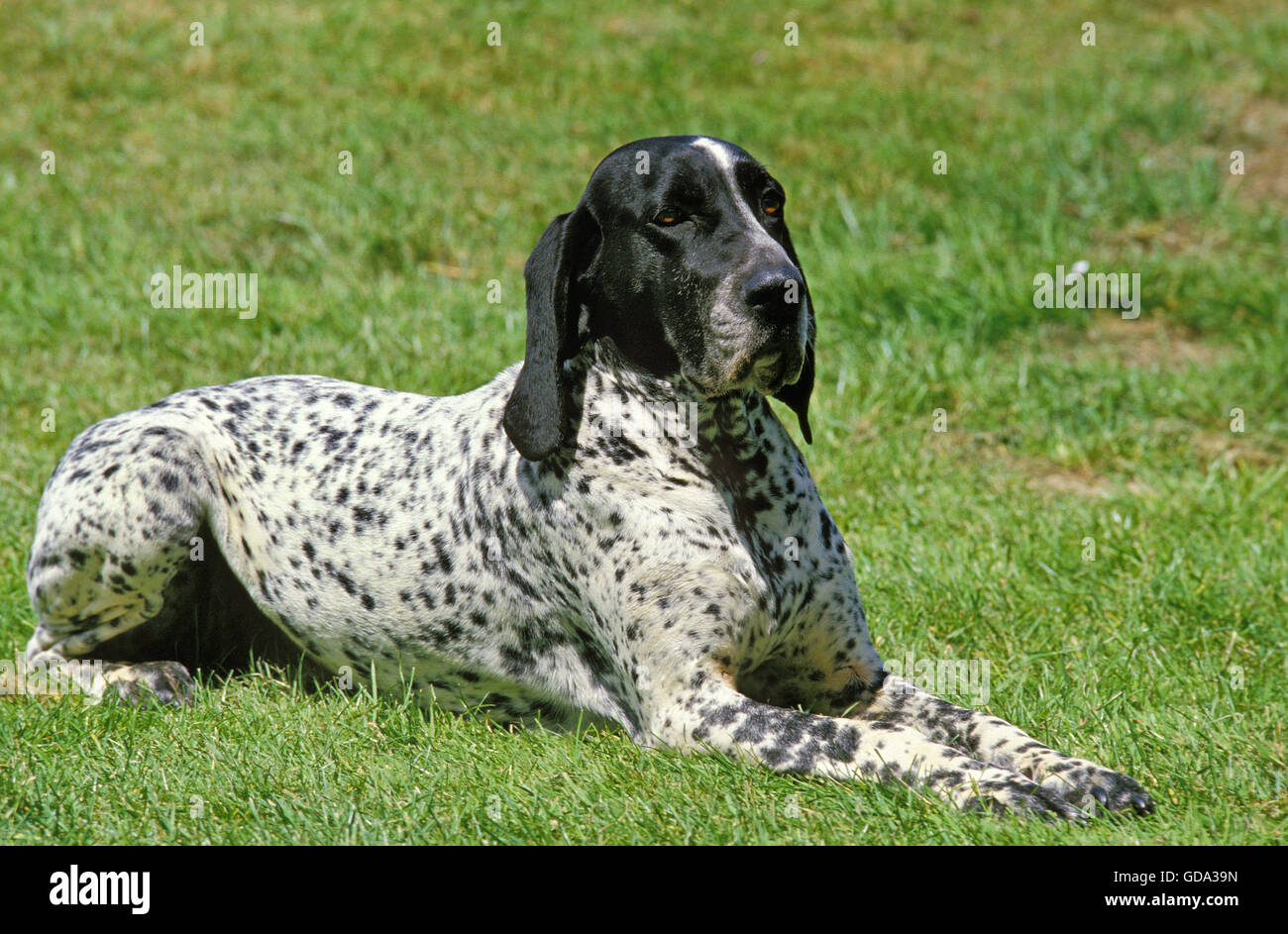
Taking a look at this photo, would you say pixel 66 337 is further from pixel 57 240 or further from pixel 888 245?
pixel 888 245

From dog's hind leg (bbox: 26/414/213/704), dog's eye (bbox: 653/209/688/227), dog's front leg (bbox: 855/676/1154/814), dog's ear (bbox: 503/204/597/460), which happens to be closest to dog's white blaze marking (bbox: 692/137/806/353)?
dog's eye (bbox: 653/209/688/227)

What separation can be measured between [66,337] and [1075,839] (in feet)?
20.1

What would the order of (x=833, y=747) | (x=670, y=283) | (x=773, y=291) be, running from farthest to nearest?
1. (x=670, y=283)
2. (x=773, y=291)
3. (x=833, y=747)

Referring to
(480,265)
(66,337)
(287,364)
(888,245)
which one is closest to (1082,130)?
(888,245)

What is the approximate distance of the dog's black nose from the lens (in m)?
3.48

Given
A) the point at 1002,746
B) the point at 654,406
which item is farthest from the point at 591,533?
the point at 1002,746

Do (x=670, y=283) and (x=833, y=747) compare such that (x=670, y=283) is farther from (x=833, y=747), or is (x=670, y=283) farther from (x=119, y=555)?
(x=119, y=555)

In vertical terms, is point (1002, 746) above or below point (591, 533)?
below

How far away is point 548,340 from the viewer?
3.71 metres

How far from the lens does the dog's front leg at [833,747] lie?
3168 millimetres

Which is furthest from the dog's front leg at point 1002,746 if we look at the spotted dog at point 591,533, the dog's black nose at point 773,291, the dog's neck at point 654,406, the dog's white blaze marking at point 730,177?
the dog's white blaze marking at point 730,177

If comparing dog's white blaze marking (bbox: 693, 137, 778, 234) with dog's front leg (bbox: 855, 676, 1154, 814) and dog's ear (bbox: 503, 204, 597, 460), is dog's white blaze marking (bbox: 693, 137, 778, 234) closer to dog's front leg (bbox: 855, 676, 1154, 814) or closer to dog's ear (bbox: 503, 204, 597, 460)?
dog's ear (bbox: 503, 204, 597, 460)

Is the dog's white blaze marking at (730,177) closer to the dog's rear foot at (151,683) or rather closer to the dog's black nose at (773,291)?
the dog's black nose at (773,291)

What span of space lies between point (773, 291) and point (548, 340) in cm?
64
